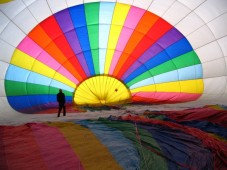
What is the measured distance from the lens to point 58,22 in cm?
627

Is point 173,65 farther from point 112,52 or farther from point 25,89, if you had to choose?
point 25,89

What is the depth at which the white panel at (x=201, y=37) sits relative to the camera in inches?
241

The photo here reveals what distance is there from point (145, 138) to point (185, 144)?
412 millimetres

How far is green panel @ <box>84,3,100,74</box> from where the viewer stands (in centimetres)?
620

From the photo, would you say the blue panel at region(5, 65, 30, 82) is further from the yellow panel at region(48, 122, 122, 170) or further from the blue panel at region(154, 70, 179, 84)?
the yellow panel at region(48, 122, 122, 170)

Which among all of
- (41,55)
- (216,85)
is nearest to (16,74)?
(41,55)

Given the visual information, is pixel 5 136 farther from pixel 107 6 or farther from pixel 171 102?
pixel 171 102

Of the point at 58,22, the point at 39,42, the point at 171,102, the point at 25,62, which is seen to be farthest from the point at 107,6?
the point at 171,102

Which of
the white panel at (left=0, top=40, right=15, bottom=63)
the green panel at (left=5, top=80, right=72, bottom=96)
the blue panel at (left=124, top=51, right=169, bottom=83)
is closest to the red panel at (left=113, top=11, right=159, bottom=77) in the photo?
the blue panel at (left=124, top=51, right=169, bottom=83)

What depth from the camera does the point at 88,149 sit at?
8.57ft

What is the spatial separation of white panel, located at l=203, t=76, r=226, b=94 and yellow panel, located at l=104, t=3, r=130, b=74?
2.43m

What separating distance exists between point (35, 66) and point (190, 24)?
3.73m

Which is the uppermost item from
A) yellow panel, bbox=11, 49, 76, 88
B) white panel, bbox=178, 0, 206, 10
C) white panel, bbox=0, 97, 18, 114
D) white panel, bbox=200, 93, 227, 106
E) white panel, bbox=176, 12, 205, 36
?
white panel, bbox=178, 0, 206, 10

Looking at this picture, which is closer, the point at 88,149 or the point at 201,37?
the point at 88,149
